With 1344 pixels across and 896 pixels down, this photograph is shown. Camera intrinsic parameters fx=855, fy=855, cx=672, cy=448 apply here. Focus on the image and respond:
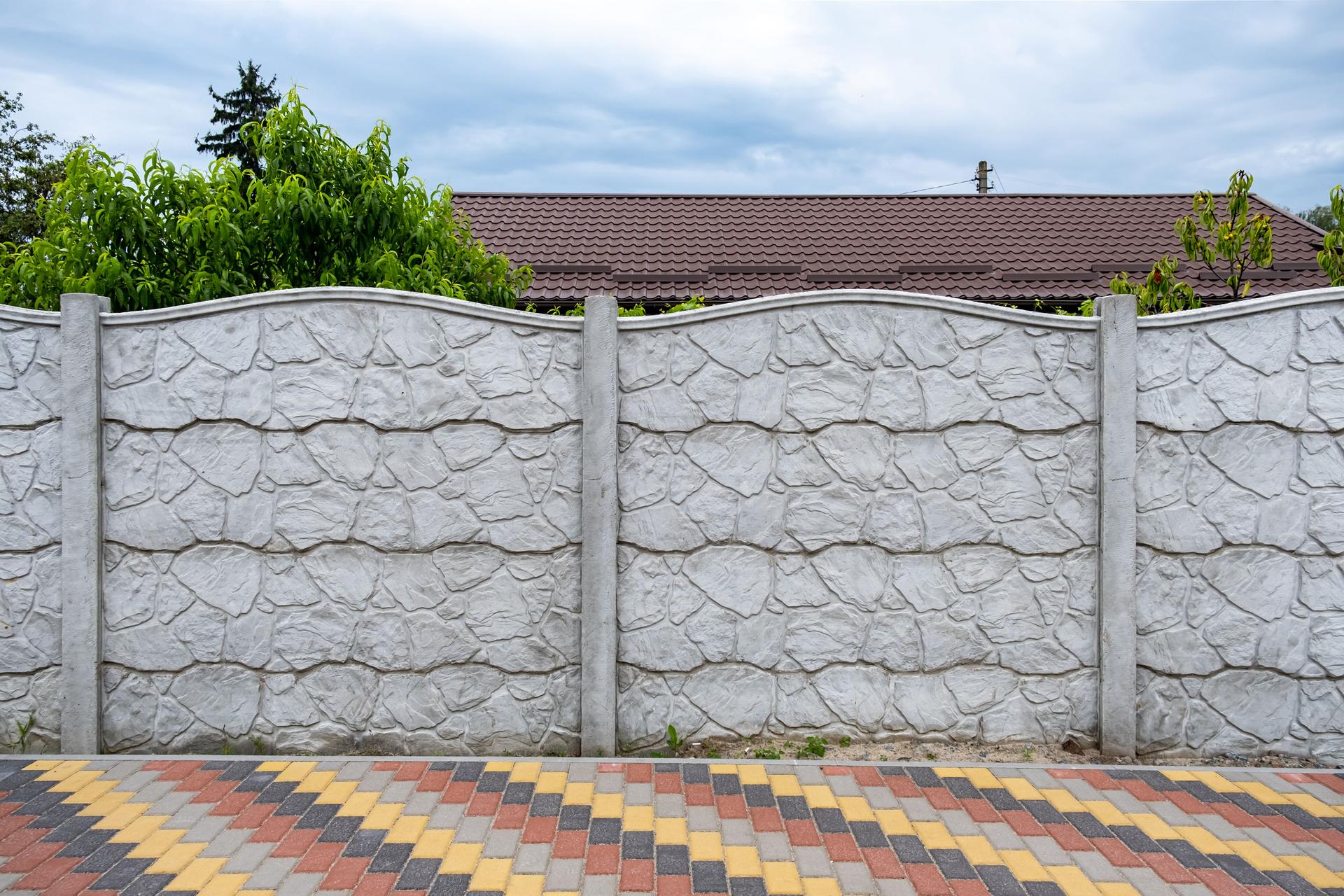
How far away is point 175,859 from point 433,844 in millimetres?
866

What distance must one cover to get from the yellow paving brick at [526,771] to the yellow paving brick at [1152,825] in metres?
2.33

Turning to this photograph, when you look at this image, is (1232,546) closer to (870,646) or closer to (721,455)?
(870,646)

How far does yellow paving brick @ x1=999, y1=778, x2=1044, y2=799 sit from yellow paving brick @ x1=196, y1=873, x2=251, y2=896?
2.84 metres

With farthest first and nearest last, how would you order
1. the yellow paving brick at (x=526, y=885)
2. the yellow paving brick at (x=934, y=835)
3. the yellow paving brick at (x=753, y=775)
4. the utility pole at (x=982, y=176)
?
the utility pole at (x=982, y=176) < the yellow paving brick at (x=753, y=775) < the yellow paving brick at (x=934, y=835) < the yellow paving brick at (x=526, y=885)

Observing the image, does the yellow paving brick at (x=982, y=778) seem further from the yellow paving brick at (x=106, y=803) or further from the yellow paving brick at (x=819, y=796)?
the yellow paving brick at (x=106, y=803)

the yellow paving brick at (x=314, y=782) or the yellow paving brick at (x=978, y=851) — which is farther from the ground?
the yellow paving brick at (x=314, y=782)

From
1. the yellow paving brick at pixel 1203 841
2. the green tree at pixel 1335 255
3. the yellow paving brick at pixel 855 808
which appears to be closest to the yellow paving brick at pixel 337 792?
the yellow paving brick at pixel 855 808

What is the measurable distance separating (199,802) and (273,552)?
1039 mm

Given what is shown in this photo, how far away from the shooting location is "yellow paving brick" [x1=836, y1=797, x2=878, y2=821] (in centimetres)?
322

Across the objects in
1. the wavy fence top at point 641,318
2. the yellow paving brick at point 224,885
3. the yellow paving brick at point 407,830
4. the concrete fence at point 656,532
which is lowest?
the yellow paving brick at point 224,885

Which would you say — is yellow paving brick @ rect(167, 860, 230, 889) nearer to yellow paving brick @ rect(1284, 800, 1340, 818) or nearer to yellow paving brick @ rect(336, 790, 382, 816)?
yellow paving brick @ rect(336, 790, 382, 816)

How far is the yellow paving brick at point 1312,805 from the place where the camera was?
330 cm

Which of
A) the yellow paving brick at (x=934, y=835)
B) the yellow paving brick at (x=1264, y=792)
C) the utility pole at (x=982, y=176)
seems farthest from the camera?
the utility pole at (x=982, y=176)

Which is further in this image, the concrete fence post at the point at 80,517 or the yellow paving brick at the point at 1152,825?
the concrete fence post at the point at 80,517
